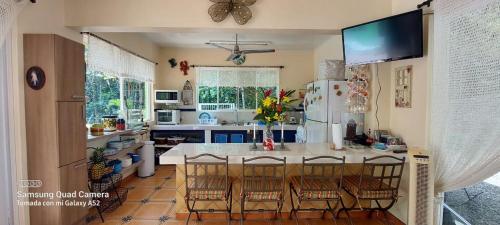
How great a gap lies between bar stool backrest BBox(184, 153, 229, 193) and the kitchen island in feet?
0.35

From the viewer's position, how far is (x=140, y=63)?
189 inches

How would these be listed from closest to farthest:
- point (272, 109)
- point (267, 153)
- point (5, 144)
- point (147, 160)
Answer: point (5, 144) → point (267, 153) → point (272, 109) → point (147, 160)

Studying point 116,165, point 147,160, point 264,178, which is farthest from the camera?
point 147,160

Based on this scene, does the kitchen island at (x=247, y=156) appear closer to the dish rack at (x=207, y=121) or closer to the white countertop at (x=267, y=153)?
the white countertop at (x=267, y=153)

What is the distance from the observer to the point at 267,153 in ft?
9.02

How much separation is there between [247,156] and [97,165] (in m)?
1.88

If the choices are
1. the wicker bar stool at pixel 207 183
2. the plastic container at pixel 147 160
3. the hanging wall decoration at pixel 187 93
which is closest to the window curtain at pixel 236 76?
the hanging wall decoration at pixel 187 93

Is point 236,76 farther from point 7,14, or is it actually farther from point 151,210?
point 7,14

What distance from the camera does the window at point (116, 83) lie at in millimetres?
3438

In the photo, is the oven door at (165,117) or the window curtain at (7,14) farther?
the oven door at (165,117)

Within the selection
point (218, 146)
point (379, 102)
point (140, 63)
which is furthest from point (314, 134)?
point (140, 63)

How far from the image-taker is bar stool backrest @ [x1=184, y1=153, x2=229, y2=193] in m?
2.43

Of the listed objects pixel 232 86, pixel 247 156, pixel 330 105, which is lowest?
pixel 247 156

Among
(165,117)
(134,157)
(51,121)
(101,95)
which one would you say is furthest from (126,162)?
(165,117)
